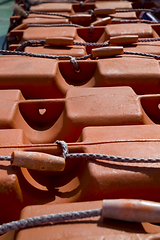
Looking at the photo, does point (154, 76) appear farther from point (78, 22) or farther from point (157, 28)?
point (78, 22)

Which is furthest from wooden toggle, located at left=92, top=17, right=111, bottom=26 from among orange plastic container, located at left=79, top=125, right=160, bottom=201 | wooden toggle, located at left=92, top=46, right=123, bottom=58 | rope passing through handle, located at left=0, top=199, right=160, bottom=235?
rope passing through handle, located at left=0, top=199, right=160, bottom=235

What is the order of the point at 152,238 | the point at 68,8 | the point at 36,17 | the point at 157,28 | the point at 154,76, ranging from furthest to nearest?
the point at 68,8 → the point at 36,17 → the point at 157,28 → the point at 154,76 → the point at 152,238

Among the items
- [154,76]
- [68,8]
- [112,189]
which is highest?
[68,8]

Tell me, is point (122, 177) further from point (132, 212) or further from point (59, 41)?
point (59, 41)

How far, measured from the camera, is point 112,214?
68cm

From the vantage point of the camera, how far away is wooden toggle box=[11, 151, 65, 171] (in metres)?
0.82

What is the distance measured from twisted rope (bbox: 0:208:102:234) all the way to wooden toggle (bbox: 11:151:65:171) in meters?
0.19

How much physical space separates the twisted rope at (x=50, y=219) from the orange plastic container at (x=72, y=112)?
0.43 metres

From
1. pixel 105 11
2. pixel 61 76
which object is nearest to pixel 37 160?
pixel 61 76

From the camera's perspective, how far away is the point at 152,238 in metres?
0.64

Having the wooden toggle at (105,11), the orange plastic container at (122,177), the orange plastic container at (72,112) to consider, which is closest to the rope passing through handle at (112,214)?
the orange plastic container at (122,177)

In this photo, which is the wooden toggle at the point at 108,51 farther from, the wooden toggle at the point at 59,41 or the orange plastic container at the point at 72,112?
the orange plastic container at the point at 72,112

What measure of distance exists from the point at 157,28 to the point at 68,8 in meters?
0.99

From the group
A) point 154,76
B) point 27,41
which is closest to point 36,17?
point 27,41
